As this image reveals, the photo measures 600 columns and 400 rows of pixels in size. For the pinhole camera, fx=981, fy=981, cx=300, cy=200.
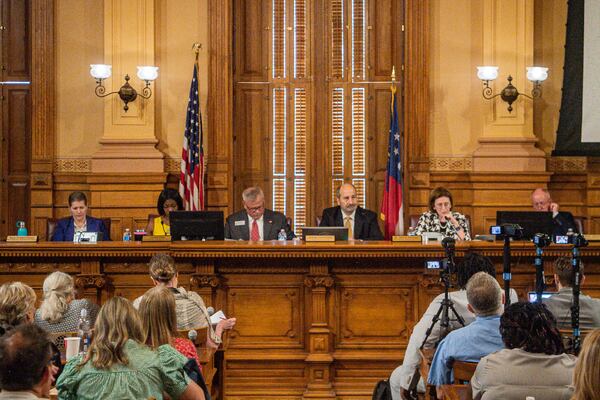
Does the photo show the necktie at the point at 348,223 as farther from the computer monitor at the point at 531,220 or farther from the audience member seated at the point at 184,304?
the audience member seated at the point at 184,304

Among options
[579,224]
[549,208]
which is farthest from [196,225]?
[579,224]

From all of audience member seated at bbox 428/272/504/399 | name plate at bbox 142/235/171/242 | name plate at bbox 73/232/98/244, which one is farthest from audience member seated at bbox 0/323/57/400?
name plate at bbox 73/232/98/244

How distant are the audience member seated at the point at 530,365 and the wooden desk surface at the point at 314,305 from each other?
3.75 meters

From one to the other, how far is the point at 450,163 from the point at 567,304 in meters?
5.45

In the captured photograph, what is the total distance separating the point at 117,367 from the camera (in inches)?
155

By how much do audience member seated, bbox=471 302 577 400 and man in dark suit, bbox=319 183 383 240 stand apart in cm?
541

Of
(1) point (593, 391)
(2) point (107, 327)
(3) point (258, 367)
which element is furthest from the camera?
(3) point (258, 367)

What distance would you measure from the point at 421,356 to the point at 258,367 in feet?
7.96

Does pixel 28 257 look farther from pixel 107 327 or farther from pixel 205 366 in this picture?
pixel 107 327

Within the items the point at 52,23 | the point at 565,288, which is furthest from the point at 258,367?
the point at 52,23

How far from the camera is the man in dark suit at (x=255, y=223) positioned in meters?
9.25

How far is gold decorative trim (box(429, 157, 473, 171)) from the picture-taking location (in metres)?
11.2

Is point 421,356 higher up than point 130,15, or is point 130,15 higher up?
point 130,15

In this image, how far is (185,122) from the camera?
11070 millimetres
